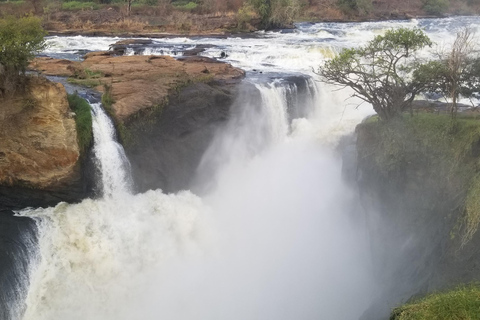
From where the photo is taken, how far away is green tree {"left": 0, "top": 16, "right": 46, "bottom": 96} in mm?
11609

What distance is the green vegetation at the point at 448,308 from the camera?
657cm

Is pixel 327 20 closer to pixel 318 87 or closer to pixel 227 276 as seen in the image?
pixel 318 87

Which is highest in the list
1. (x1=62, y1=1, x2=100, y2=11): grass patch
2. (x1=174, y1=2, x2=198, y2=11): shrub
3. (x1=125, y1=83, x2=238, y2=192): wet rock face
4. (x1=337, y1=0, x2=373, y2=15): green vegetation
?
(x1=337, y1=0, x2=373, y2=15): green vegetation

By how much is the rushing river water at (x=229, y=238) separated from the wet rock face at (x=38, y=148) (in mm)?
626

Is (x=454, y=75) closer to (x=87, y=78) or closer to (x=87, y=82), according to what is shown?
(x=87, y=82)

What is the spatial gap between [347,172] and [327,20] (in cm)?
4132

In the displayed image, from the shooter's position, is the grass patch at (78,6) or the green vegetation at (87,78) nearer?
the green vegetation at (87,78)

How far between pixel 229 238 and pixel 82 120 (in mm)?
6133

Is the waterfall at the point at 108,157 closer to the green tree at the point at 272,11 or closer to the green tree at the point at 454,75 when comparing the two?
the green tree at the point at 454,75

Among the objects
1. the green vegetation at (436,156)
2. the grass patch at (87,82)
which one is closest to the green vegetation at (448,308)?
the green vegetation at (436,156)

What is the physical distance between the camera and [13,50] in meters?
11.7

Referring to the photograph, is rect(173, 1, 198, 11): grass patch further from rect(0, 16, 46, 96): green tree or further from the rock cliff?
rect(0, 16, 46, 96): green tree

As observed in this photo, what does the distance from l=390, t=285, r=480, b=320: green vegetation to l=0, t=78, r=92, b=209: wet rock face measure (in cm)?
945

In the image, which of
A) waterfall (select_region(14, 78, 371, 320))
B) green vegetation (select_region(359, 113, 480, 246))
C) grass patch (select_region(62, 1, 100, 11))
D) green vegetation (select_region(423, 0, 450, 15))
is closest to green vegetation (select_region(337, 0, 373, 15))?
green vegetation (select_region(423, 0, 450, 15))
